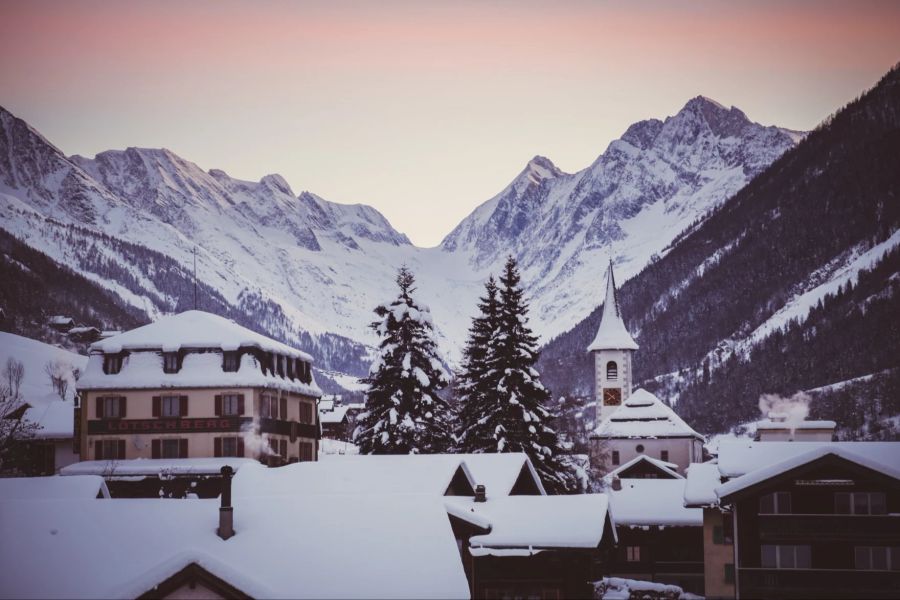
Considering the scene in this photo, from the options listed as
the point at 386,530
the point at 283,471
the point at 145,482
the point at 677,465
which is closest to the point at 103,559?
the point at 386,530

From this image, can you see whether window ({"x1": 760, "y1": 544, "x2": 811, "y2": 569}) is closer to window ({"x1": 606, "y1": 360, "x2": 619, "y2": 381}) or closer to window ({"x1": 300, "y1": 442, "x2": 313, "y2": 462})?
window ({"x1": 300, "y1": 442, "x2": 313, "y2": 462})

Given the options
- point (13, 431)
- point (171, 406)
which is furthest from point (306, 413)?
point (13, 431)

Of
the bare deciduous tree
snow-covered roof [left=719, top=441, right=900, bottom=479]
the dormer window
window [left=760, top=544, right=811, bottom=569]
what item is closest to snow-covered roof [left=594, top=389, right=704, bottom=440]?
the bare deciduous tree

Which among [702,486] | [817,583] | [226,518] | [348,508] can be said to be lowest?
[817,583]

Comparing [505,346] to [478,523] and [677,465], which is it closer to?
[478,523]

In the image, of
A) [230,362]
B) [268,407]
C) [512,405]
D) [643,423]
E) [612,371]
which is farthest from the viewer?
[612,371]

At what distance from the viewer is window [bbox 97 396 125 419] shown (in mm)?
87438

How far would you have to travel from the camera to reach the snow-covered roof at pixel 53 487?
56156 millimetres

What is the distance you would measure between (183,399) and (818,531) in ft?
134

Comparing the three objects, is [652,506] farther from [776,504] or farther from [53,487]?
[53,487]

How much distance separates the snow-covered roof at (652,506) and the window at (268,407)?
73.3 feet

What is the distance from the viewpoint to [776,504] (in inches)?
2598

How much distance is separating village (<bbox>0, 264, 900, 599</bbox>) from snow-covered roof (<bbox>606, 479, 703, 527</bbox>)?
19 cm

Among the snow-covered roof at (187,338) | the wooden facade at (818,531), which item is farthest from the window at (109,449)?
the wooden facade at (818,531)
